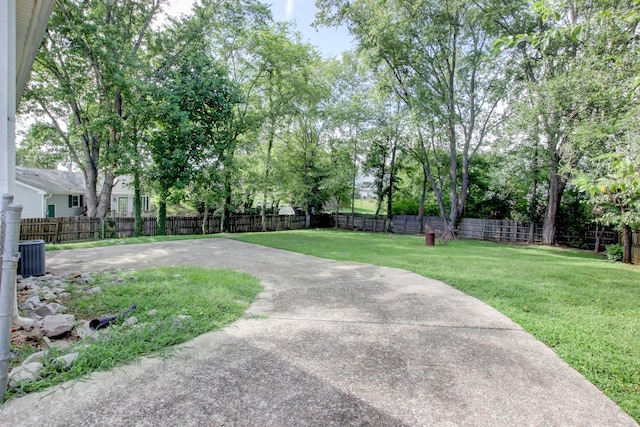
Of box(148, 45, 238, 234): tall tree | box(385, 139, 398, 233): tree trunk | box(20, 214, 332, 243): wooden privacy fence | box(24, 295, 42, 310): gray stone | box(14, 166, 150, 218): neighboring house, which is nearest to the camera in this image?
box(24, 295, 42, 310): gray stone

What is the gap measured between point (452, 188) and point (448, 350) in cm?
1497

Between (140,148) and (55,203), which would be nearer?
(140,148)

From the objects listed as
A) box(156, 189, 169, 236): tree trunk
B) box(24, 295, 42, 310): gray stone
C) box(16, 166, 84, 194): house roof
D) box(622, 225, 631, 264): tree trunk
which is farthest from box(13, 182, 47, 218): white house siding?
box(622, 225, 631, 264): tree trunk

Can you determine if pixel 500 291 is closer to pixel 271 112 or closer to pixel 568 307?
pixel 568 307

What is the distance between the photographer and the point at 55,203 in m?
18.5

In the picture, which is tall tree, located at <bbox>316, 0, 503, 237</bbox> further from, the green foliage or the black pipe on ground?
the black pipe on ground

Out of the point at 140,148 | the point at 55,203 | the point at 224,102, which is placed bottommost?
the point at 55,203

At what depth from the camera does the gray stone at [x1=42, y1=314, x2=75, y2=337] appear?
284cm

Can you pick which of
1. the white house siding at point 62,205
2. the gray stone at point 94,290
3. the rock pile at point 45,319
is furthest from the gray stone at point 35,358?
the white house siding at point 62,205

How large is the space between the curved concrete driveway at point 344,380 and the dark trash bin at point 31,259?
399 cm

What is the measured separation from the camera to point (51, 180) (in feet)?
61.5

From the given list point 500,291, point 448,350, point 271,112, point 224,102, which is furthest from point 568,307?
point 271,112

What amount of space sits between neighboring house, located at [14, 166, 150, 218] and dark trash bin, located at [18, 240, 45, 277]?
32.7 feet

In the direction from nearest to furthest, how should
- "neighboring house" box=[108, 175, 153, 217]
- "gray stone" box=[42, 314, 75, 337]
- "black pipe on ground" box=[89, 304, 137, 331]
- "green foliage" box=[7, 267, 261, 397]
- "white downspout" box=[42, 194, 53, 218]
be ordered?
"green foliage" box=[7, 267, 261, 397] < "gray stone" box=[42, 314, 75, 337] < "black pipe on ground" box=[89, 304, 137, 331] < "white downspout" box=[42, 194, 53, 218] < "neighboring house" box=[108, 175, 153, 217]
